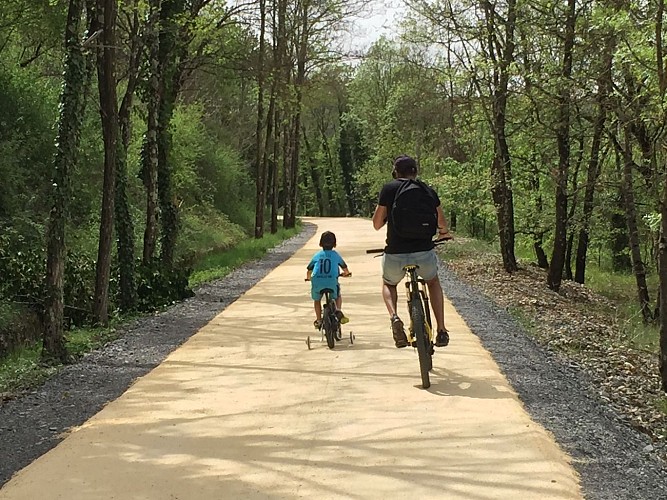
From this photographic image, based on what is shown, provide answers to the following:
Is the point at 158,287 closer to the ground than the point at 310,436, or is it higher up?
higher up

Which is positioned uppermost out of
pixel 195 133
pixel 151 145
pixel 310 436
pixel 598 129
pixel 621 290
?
pixel 195 133

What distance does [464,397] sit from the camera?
6668 mm

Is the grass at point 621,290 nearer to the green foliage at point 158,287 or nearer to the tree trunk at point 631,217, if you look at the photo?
the tree trunk at point 631,217

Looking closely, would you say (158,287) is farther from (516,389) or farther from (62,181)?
(516,389)

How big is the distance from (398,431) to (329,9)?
28.1 meters

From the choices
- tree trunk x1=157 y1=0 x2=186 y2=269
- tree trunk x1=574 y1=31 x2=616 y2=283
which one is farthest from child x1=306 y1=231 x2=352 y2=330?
tree trunk x1=157 y1=0 x2=186 y2=269

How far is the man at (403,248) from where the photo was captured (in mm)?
7031

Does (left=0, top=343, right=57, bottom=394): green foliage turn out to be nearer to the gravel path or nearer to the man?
the gravel path

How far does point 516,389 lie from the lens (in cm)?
Result: 705

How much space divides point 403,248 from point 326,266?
2.25 m

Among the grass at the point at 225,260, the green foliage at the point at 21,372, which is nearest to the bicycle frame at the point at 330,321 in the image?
the green foliage at the point at 21,372

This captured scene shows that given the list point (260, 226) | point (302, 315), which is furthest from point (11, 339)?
point (260, 226)

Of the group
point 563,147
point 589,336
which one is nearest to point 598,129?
point 563,147

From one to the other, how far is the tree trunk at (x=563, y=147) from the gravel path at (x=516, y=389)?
16.8ft
